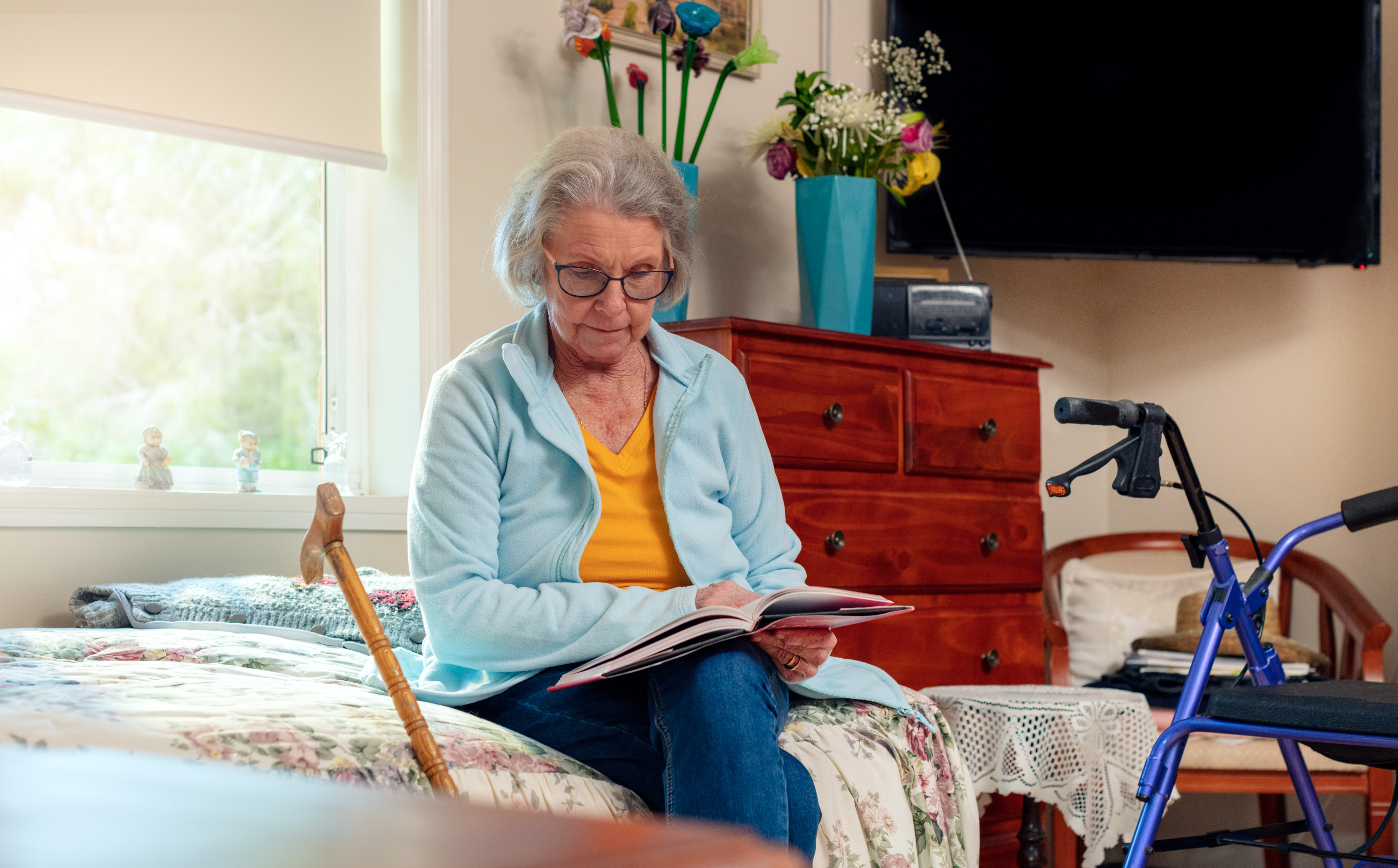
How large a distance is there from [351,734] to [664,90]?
174 cm

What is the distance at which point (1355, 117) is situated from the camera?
114 inches

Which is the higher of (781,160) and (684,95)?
(684,95)


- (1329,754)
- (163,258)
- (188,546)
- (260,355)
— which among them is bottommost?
(1329,754)

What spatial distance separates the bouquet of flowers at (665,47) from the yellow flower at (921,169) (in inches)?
14.6

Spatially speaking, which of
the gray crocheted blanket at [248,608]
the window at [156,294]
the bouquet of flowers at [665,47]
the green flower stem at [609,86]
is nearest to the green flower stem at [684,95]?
the bouquet of flowers at [665,47]

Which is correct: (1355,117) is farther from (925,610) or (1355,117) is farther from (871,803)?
(871,803)

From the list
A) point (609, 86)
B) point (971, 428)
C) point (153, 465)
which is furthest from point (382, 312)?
point (971, 428)

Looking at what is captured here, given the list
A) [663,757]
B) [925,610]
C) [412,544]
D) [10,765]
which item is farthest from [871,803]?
[10,765]

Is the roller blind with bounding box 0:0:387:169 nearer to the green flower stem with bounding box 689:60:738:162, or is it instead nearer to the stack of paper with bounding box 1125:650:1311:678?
the green flower stem with bounding box 689:60:738:162

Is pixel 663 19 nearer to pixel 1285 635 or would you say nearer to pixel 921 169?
pixel 921 169

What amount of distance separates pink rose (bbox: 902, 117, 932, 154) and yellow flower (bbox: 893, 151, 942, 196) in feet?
0.05

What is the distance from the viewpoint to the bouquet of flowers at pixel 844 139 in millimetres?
2555

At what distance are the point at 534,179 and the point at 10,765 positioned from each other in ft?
4.40

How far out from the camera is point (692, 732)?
1176mm
